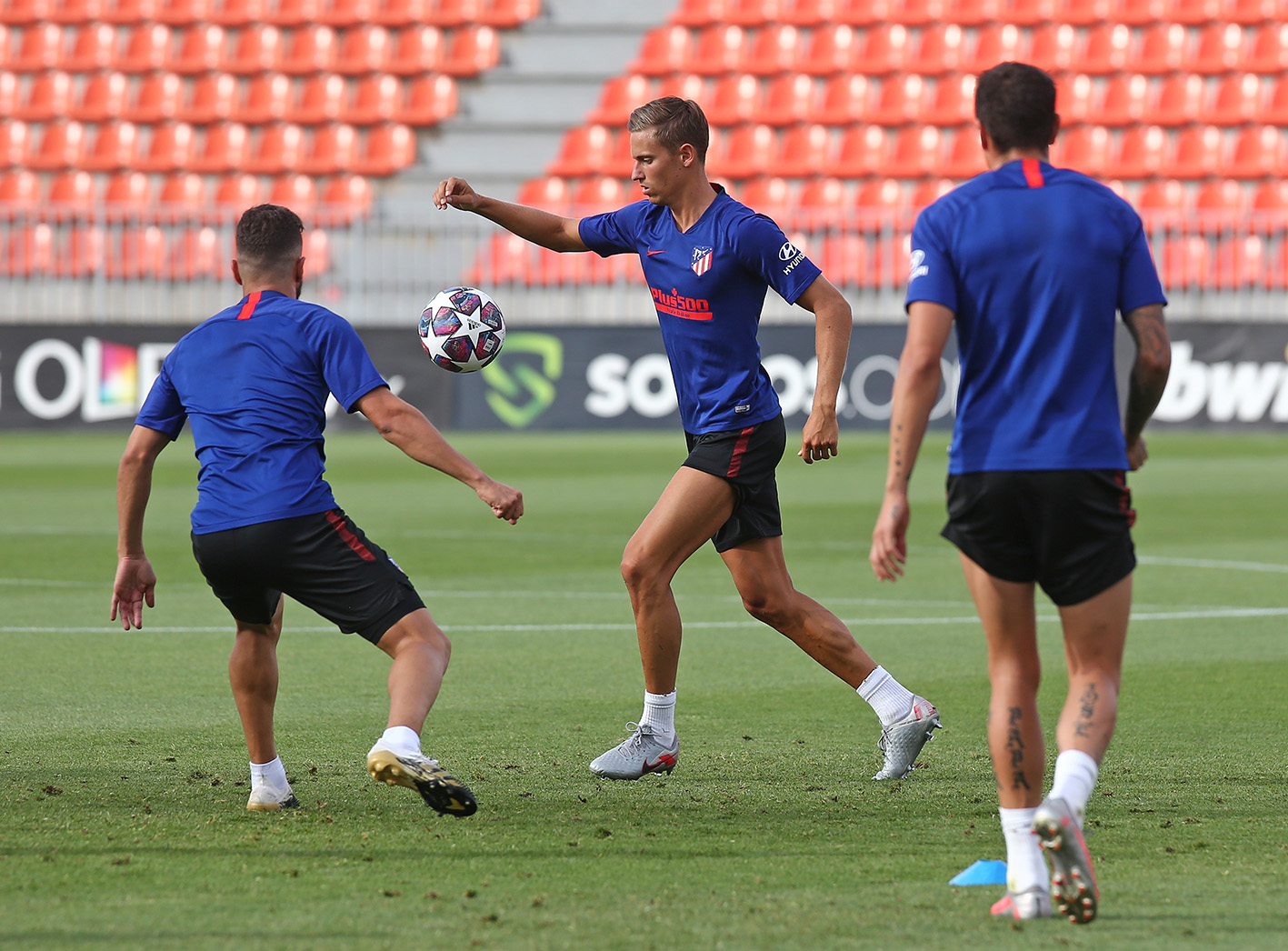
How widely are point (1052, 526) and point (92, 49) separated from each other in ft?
86.6

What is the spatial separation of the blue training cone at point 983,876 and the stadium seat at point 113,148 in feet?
78.8

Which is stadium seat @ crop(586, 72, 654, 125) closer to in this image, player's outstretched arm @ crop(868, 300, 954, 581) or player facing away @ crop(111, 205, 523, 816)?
player facing away @ crop(111, 205, 523, 816)

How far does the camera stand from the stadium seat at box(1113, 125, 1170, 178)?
81.0 feet

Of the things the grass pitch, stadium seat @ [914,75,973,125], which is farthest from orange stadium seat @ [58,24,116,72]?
the grass pitch

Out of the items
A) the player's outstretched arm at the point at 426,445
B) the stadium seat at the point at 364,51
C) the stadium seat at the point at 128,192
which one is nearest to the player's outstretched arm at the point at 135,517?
the player's outstretched arm at the point at 426,445

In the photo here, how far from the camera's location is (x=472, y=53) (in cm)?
2723

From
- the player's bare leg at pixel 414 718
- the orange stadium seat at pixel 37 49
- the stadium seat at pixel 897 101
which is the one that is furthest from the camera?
the orange stadium seat at pixel 37 49

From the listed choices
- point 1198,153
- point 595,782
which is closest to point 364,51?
point 1198,153

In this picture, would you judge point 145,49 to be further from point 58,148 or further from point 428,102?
point 428,102

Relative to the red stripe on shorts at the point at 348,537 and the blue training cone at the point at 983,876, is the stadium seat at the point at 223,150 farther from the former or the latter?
the blue training cone at the point at 983,876

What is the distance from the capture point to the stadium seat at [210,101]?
26.5 m

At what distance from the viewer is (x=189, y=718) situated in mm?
6059

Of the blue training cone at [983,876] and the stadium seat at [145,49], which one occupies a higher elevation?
the stadium seat at [145,49]

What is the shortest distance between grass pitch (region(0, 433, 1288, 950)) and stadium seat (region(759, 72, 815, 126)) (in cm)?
1620
